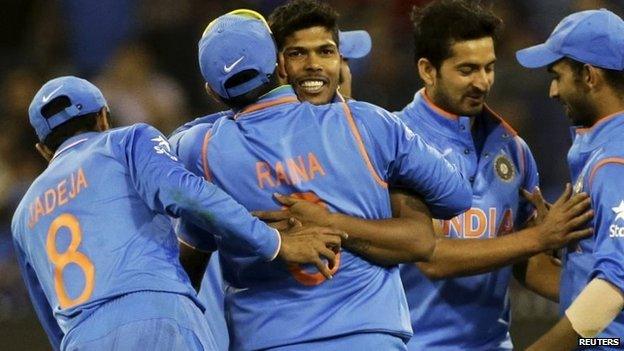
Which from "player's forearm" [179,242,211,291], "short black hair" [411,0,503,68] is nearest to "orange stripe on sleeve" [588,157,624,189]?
"short black hair" [411,0,503,68]

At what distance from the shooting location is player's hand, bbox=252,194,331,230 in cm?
461

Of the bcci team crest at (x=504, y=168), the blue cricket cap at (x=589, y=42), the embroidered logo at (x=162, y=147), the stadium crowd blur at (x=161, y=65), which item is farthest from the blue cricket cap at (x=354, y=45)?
the stadium crowd blur at (x=161, y=65)

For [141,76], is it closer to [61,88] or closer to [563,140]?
[563,140]

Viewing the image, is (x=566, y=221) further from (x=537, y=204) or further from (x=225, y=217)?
(x=225, y=217)

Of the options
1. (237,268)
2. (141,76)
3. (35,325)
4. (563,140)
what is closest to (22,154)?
(141,76)

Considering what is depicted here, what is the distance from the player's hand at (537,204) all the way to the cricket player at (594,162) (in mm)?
311

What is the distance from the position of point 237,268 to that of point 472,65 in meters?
1.57

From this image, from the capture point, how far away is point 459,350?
561cm

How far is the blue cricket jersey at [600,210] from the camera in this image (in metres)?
4.66

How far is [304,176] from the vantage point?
15.1 ft

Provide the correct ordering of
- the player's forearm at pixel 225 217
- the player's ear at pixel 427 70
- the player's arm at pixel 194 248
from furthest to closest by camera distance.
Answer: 1. the player's ear at pixel 427 70
2. the player's arm at pixel 194 248
3. the player's forearm at pixel 225 217

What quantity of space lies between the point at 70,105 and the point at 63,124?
0.26 ft

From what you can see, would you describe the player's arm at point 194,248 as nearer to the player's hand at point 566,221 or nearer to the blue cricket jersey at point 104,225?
the blue cricket jersey at point 104,225

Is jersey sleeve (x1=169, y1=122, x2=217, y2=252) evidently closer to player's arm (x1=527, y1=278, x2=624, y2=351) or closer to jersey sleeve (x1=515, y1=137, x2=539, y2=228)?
player's arm (x1=527, y1=278, x2=624, y2=351)
